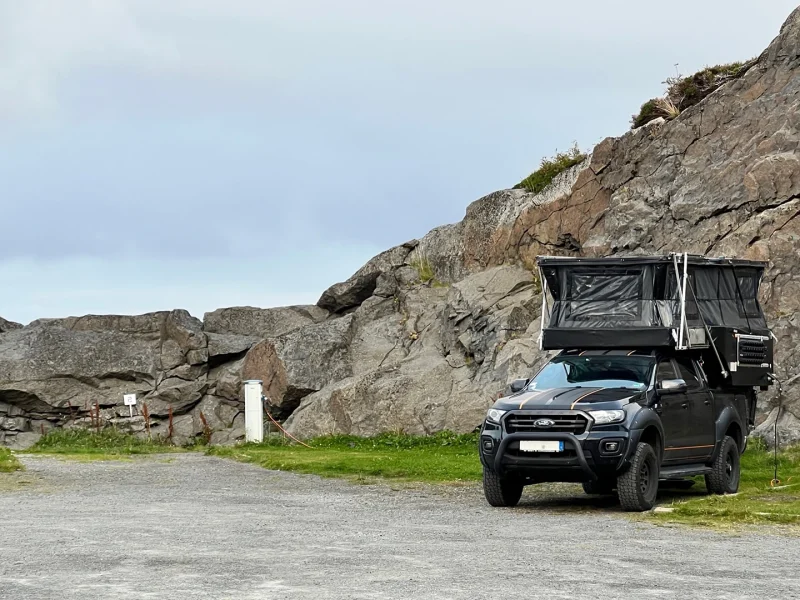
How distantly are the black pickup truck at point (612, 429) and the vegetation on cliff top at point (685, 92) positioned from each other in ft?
55.9

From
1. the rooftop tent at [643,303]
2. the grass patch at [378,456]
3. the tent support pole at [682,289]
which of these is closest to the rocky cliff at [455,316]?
the grass patch at [378,456]

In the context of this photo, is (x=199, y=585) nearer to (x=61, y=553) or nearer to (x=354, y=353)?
(x=61, y=553)

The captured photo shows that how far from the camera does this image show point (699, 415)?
52.4 feet

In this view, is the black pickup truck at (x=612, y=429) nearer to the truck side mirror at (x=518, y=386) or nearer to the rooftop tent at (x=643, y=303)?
the truck side mirror at (x=518, y=386)

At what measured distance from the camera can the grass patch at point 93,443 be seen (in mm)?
27562

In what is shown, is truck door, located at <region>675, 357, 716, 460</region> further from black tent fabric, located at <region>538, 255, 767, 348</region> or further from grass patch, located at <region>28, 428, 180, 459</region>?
grass patch, located at <region>28, 428, 180, 459</region>

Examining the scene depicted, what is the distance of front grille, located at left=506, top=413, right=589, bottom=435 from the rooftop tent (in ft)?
8.37

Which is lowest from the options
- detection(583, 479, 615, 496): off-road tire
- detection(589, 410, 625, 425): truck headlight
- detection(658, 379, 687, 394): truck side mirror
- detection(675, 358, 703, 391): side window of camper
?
detection(583, 479, 615, 496): off-road tire

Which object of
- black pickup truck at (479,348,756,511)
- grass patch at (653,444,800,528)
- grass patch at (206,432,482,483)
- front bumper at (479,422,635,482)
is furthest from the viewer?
grass patch at (206,432,482,483)

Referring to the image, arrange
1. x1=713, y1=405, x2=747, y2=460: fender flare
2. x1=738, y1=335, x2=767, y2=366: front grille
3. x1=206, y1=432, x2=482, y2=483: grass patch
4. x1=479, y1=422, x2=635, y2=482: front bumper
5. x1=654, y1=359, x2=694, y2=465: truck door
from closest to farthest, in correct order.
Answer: x1=479, y1=422, x2=635, y2=482: front bumper → x1=654, y1=359, x2=694, y2=465: truck door → x1=713, y1=405, x2=747, y2=460: fender flare → x1=738, y1=335, x2=767, y2=366: front grille → x1=206, y1=432, x2=482, y2=483: grass patch

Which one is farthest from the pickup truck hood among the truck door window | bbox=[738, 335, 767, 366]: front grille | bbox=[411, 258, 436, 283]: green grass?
bbox=[411, 258, 436, 283]: green grass

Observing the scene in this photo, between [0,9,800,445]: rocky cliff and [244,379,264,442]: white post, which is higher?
[0,9,800,445]: rocky cliff

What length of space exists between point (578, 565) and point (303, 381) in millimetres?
23367

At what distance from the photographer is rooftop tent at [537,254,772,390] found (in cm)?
1658
